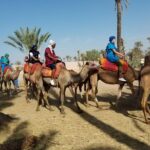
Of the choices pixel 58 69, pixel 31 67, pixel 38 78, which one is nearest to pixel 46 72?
pixel 58 69

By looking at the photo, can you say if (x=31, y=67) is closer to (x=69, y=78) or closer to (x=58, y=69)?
(x=58, y=69)

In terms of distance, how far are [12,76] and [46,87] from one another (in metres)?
6.58

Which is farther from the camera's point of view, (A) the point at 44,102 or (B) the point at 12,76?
(B) the point at 12,76

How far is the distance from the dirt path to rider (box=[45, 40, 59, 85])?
1.85m

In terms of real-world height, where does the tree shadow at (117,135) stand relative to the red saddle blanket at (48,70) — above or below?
→ below

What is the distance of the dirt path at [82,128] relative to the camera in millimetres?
9156

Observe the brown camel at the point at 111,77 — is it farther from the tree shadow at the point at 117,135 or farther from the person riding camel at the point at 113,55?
the tree shadow at the point at 117,135

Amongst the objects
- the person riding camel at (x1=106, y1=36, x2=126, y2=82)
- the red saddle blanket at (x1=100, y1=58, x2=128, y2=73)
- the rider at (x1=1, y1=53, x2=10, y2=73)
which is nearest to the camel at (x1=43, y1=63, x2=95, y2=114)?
the red saddle blanket at (x1=100, y1=58, x2=128, y2=73)

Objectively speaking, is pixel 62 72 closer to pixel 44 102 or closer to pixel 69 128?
pixel 44 102

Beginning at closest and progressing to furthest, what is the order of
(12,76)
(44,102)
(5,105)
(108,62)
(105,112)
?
(105,112) → (108,62) → (44,102) → (5,105) → (12,76)

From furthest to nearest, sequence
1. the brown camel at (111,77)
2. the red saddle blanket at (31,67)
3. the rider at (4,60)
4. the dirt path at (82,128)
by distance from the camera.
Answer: the rider at (4,60) → the red saddle blanket at (31,67) → the brown camel at (111,77) → the dirt path at (82,128)

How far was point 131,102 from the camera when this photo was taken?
15.8 metres

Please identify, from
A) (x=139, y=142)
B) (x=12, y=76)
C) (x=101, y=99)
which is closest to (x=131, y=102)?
(x=101, y=99)

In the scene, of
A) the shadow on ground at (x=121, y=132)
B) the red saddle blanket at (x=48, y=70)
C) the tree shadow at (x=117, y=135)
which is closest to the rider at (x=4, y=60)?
the red saddle blanket at (x=48, y=70)
